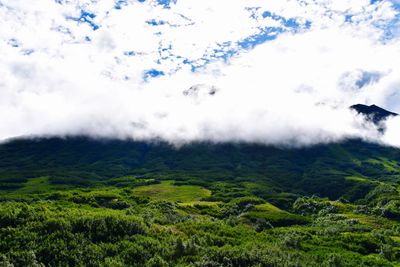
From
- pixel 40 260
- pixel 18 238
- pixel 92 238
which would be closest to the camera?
pixel 40 260

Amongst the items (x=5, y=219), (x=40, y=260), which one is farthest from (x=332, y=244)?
(x=5, y=219)

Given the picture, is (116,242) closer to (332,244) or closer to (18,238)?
(18,238)

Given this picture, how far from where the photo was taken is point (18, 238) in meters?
95.2

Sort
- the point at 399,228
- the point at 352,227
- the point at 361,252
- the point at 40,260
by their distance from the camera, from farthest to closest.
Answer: the point at 399,228, the point at 352,227, the point at 361,252, the point at 40,260

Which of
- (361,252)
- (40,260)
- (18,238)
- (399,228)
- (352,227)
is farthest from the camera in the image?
(399,228)

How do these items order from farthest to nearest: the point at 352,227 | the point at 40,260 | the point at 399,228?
1. the point at 399,228
2. the point at 352,227
3. the point at 40,260

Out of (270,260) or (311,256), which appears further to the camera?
(311,256)

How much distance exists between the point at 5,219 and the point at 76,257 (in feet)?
90.2

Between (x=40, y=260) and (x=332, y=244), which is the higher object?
(x=40, y=260)

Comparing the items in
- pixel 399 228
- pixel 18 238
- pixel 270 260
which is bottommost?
pixel 399 228

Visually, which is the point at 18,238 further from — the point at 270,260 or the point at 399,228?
the point at 399,228

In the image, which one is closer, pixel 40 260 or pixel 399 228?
pixel 40 260

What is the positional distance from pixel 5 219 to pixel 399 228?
505 ft

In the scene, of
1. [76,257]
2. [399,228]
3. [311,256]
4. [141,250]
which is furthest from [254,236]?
[399,228]
